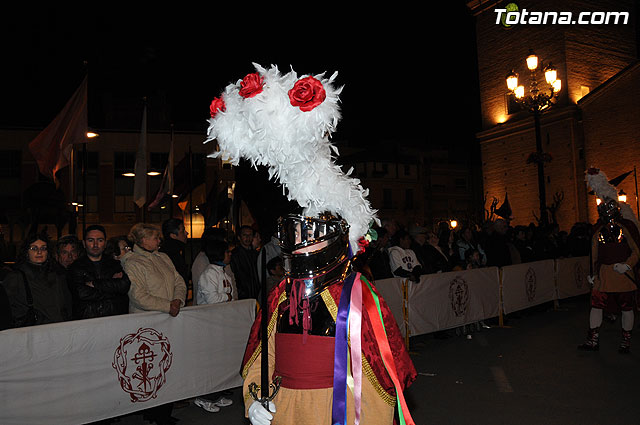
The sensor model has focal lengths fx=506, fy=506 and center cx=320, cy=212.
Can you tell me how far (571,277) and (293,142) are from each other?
1216cm

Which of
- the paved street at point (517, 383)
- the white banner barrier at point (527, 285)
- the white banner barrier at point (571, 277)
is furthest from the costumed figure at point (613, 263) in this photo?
the white banner barrier at point (571, 277)

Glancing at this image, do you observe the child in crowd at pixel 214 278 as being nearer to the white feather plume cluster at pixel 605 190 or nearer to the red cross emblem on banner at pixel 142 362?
the red cross emblem on banner at pixel 142 362

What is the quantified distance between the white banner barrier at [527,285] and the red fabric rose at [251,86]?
8.66 metres

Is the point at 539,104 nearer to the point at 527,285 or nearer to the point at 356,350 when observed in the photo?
the point at 527,285

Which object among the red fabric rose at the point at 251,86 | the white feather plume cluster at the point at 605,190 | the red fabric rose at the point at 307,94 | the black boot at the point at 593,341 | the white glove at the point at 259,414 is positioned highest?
the red fabric rose at the point at 251,86

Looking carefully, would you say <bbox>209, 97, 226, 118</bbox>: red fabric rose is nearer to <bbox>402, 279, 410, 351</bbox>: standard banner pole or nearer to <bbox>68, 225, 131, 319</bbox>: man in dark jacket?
<bbox>68, 225, 131, 319</bbox>: man in dark jacket

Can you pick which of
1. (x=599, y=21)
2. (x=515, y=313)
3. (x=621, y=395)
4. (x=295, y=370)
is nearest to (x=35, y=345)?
(x=295, y=370)

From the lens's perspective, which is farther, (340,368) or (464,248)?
(464,248)

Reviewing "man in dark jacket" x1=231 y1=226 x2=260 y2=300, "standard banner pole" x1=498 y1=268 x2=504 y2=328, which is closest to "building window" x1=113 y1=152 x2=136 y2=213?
"standard banner pole" x1=498 y1=268 x2=504 y2=328

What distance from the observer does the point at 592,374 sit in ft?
21.0

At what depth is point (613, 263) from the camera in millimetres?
7461

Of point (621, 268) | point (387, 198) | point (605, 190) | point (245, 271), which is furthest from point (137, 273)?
point (387, 198)

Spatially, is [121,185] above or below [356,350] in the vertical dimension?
above

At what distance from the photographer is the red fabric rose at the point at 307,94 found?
2549mm
